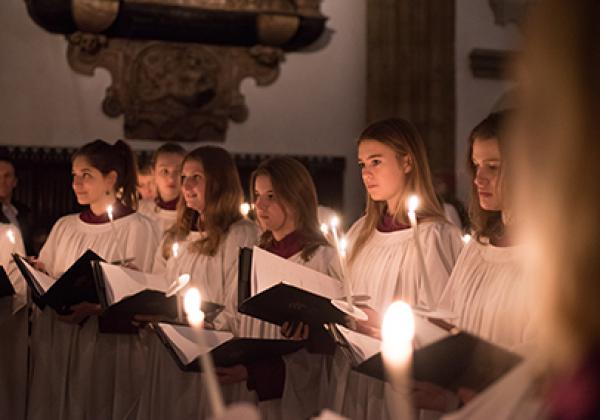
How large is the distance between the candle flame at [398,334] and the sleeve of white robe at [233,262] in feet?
8.06

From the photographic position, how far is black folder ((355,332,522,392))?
172 centimetres

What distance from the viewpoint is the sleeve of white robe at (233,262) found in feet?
12.9

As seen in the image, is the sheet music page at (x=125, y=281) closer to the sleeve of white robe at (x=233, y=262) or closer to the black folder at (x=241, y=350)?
the sleeve of white robe at (x=233, y=262)

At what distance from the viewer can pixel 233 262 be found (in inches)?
163

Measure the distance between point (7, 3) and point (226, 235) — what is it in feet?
17.3

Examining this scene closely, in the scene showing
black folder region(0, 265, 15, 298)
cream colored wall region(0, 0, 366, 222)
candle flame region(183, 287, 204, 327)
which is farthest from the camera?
cream colored wall region(0, 0, 366, 222)

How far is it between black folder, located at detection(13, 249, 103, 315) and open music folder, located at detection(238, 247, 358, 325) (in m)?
0.79

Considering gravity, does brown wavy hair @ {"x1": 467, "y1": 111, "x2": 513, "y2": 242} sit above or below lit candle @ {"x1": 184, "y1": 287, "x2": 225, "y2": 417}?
above

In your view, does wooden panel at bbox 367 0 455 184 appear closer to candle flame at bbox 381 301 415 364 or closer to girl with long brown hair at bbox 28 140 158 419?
girl with long brown hair at bbox 28 140 158 419

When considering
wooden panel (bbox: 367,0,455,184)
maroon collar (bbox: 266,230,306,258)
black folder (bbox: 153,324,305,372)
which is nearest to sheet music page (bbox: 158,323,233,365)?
black folder (bbox: 153,324,305,372)

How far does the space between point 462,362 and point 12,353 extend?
3.94 metres

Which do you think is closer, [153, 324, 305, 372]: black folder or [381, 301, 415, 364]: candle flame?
[381, 301, 415, 364]: candle flame

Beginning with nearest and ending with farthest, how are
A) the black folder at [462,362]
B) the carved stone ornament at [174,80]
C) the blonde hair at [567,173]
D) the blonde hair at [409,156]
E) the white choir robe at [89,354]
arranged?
the blonde hair at [567,173], the black folder at [462,362], the blonde hair at [409,156], the white choir robe at [89,354], the carved stone ornament at [174,80]

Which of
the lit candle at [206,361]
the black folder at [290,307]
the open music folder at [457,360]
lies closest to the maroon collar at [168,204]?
the black folder at [290,307]
